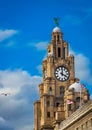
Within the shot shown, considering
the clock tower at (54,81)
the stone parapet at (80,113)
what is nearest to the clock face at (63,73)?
the clock tower at (54,81)

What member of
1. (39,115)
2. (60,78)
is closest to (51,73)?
(60,78)

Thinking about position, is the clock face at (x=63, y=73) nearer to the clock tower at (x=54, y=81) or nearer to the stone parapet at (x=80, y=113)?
the clock tower at (x=54, y=81)

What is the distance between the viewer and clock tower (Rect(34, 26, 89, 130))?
18788cm

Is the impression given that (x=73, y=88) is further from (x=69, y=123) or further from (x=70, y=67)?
(x=69, y=123)

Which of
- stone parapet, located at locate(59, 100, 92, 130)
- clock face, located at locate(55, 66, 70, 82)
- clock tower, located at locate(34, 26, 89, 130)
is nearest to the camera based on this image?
stone parapet, located at locate(59, 100, 92, 130)

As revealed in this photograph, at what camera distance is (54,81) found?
628 feet

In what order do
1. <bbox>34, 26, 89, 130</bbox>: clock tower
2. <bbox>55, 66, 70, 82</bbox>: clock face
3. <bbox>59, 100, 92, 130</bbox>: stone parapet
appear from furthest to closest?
<bbox>55, 66, 70, 82</bbox>: clock face, <bbox>34, 26, 89, 130</bbox>: clock tower, <bbox>59, 100, 92, 130</bbox>: stone parapet

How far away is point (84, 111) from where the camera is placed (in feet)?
369

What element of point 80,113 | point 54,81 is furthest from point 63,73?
point 80,113

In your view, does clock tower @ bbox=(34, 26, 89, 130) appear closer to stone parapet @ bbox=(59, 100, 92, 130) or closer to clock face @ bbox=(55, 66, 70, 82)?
clock face @ bbox=(55, 66, 70, 82)

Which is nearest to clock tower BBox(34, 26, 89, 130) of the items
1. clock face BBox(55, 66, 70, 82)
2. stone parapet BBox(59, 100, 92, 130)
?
clock face BBox(55, 66, 70, 82)

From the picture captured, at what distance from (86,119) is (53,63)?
81.6 m

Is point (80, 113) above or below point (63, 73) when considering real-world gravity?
below

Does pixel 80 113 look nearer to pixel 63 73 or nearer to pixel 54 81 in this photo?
pixel 54 81
